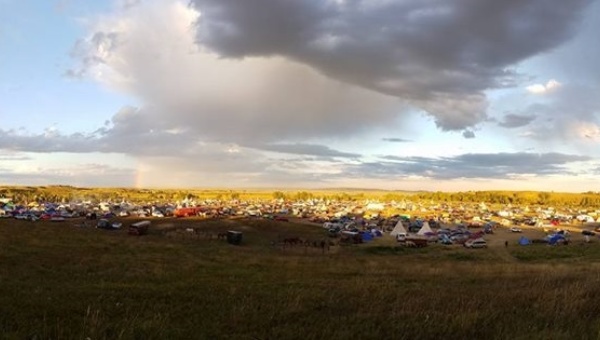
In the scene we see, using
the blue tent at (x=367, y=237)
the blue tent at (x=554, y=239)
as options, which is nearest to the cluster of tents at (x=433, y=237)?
the blue tent at (x=367, y=237)

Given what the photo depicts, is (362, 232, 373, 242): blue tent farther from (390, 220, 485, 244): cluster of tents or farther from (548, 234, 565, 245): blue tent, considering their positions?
(548, 234, 565, 245): blue tent

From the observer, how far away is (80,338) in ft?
22.1

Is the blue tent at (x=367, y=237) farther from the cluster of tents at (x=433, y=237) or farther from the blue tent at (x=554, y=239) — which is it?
the blue tent at (x=554, y=239)

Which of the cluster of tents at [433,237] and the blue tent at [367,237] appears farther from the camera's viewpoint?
the blue tent at [367,237]

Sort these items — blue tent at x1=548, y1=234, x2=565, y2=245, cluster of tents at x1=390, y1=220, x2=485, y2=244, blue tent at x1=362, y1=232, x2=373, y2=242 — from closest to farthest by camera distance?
cluster of tents at x1=390, y1=220, x2=485, y2=244
blue tent at x1=362, y1=232, x2=373, y2=242
blue tent at x1=548, y1=234, x2=565, y2=245

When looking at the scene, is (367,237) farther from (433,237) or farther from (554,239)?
(554,239)

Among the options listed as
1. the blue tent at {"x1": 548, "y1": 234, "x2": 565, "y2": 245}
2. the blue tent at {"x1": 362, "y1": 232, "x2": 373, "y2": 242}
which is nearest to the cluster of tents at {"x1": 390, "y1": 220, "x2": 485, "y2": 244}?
the blue tent at {"x1": 362, "y1": 232, "x2": 373, "y2": 242}

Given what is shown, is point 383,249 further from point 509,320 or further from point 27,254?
point 509,320

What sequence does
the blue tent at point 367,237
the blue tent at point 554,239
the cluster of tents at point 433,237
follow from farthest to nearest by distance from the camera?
1. the blue tent at point 554,239
2. the blue tent at point 367,237
3. the cluster of tents at point 433,237

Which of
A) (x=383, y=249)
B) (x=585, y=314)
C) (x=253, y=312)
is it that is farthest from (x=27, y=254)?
(x=383, y=249)

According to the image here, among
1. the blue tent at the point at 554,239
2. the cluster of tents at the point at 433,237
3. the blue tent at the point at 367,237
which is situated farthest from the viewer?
the blue tent at the point at 554,239

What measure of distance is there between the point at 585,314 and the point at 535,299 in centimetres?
134

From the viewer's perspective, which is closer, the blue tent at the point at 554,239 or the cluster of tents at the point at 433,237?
the cluster of tents at the point at 433,237

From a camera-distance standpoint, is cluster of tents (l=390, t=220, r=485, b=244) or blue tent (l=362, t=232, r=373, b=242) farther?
blue tent (l=362, t=232, r=373, b=242)
